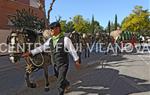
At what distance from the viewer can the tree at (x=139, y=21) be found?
107 metres

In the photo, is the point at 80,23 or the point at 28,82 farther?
the point at 80,23

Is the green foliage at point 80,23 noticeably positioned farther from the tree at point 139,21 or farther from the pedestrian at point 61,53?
the pedestrian at point 61,53

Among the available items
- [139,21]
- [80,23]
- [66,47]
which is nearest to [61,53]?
[66,47]

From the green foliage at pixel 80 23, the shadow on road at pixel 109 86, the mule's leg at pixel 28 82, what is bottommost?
the shadow on road at pixel 109 86

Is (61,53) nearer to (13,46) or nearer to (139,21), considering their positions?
(13,46)

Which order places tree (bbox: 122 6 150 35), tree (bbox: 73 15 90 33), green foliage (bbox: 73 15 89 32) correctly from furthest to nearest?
tree (bbox: 122 6 150 35)
tree (bbox: 73 15 90 33)
green foliage (bbox: 73 15 89 32)

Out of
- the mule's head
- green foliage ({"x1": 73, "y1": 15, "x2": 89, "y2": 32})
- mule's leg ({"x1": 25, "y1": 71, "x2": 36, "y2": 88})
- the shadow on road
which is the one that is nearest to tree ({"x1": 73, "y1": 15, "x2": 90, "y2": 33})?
green foliage ({"x1": 73, "y1": 15, "x2": 89, "y2": 32})

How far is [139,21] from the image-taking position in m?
107

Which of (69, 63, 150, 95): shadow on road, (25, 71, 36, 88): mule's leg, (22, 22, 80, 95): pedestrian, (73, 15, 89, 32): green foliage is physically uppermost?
(73, 15, 89, 32): green foliage

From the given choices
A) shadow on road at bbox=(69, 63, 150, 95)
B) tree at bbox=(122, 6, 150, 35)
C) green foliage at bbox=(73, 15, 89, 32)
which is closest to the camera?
shadow on road at bbox=(69, 63, 150, 95)

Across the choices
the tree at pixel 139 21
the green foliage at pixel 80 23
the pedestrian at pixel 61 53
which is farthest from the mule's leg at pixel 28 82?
the tree at pixel 139 21

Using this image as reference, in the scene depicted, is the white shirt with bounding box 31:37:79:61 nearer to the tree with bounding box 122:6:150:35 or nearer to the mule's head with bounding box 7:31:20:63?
the mule's head with bounding box 7:31:20:63

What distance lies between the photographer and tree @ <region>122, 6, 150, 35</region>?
350 feet

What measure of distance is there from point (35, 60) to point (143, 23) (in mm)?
98071
